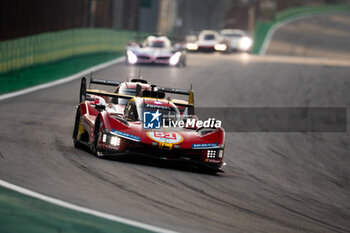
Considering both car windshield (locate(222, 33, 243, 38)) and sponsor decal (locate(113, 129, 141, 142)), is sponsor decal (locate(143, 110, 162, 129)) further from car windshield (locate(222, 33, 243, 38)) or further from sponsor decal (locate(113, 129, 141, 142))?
car windshield (locate(222, 33, 243, 38))

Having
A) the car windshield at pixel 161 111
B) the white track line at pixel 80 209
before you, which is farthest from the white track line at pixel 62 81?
the white track line at pixel 80 209

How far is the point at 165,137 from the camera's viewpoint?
40.4 feet

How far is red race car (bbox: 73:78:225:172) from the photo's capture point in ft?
39.9

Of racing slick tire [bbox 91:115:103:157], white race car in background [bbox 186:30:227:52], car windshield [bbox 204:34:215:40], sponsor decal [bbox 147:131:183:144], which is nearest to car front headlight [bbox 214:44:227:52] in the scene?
white race car in background [bbox 186:30:227:52]

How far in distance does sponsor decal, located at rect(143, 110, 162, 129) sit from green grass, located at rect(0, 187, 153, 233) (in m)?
4.49

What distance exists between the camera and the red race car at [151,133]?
1215cm

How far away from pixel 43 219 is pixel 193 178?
181 inches

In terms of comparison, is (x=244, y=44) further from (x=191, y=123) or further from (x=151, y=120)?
(x=151, y=120)

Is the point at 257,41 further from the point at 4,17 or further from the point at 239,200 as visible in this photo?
the point at 239,200

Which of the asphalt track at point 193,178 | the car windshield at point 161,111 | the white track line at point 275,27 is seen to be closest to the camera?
the asphalt track at point 193,178

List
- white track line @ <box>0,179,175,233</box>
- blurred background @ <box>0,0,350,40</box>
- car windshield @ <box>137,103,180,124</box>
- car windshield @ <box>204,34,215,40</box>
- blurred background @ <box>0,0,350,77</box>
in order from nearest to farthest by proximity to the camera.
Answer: white track line @ <box>0,179,175,233</box>
car windshield @ <box>137,103,180,124</box>
blurred background @ <box>0,0,350,77</box>
blurred background @ <box>0,0,350,40</box>
car windshield @ <box>204,34,215,40</box>

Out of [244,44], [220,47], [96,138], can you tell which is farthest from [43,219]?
[244,44]

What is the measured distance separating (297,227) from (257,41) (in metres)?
47.8

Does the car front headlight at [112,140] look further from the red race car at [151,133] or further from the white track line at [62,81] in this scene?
the white track line at [62,81]
